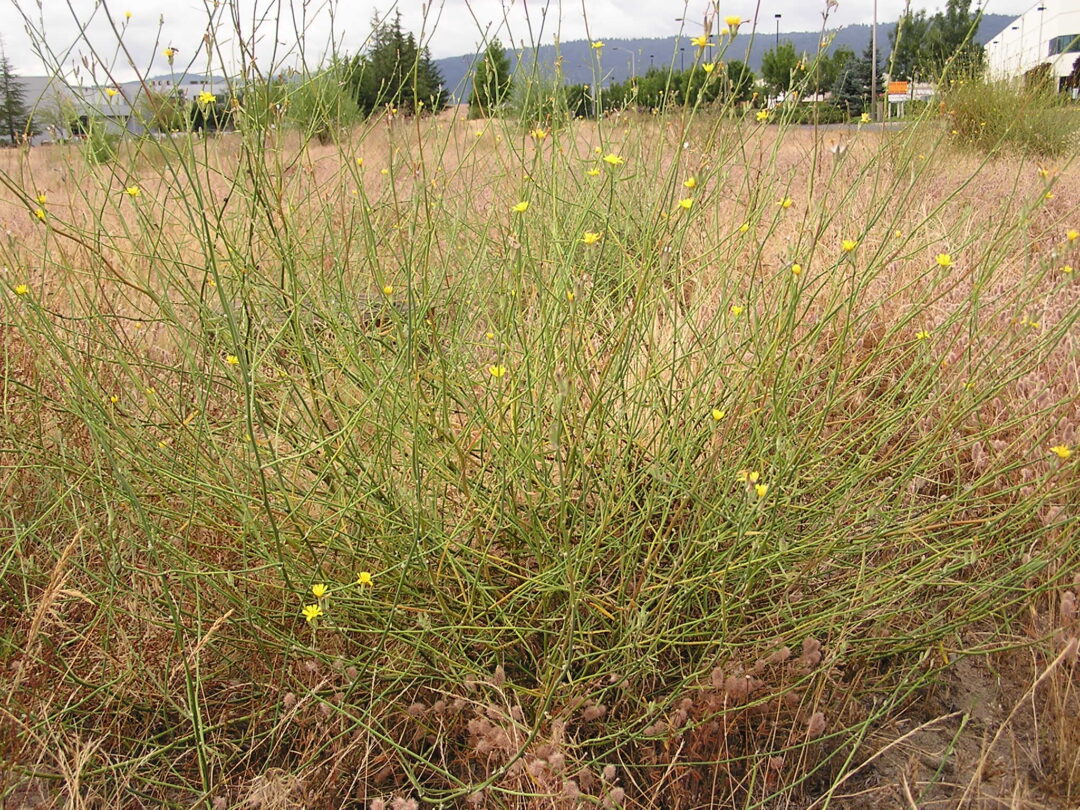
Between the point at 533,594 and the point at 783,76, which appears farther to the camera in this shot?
the point at 783,76

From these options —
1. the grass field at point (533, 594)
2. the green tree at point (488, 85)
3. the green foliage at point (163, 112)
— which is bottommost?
the grass field at point (533, 594)

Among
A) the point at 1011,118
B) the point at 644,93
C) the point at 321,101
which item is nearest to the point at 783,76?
the point at 644,93

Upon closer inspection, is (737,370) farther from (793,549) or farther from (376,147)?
(376,147)

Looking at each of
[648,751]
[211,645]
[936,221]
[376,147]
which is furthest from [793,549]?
[376,147]

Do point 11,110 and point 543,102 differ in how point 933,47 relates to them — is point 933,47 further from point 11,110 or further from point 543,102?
point 11,110

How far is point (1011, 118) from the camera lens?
268 inches

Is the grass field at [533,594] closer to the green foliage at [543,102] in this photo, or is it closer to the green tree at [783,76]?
the green foliage at [543,102]

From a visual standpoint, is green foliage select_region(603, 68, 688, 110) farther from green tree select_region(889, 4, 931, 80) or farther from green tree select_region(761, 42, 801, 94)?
green tree select_region(889, 4, 931, 80)

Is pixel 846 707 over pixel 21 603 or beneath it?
beneath

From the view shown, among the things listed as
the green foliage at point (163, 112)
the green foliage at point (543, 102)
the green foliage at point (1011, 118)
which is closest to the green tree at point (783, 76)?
the green foliage at point (543, 102)

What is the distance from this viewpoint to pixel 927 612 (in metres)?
1.76

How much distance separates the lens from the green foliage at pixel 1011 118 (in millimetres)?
6922

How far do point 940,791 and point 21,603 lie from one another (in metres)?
1.92

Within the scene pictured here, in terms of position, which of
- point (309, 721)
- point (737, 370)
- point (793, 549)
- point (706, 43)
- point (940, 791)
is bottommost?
point (940, 791)
